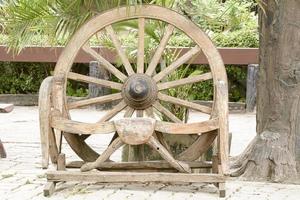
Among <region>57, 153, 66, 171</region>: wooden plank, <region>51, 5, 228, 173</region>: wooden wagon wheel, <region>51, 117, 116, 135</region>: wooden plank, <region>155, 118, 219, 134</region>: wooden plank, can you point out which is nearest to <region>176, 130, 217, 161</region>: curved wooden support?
<region>51, 5, 228, 173</region>: wooden wagon wheel

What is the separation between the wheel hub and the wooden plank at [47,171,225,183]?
2.12 ft

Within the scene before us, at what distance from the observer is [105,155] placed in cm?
509

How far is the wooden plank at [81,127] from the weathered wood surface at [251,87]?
8.27 metres

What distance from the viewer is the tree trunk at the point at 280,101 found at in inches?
229

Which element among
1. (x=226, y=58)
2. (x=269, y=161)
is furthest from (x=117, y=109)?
(x=226, y=58)

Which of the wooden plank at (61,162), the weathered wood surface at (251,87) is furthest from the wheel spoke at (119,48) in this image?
the weathered wood surface at (251,87)

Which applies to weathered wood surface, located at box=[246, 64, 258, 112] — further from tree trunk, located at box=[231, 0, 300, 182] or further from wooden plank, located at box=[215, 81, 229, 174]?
wooden plank, located at box=[215, 81, 229, 174]

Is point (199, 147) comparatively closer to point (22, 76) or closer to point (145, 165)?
point (145, 165)

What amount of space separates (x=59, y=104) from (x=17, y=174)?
0.97m

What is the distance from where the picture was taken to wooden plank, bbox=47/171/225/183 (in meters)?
4.95

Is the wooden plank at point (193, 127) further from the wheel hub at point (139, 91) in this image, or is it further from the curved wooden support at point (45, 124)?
the curved wooden support at point (45, 124)

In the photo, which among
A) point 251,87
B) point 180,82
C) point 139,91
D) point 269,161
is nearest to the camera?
point 139,91

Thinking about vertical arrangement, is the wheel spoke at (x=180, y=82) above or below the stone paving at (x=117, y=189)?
above

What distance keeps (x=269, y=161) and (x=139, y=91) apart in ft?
4.21
